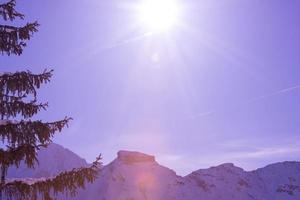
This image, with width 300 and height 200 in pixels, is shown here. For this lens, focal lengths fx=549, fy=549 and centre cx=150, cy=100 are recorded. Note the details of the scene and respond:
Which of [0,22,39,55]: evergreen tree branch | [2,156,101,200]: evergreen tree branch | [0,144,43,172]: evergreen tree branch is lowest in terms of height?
[2,156,101,200]: evergreen tree branch

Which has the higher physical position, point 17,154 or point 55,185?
point 17,154

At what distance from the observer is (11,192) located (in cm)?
1608

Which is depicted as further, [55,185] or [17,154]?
[55,185]

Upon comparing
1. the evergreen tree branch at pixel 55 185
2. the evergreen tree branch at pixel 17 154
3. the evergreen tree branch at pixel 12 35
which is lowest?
the evergreen tree branch at pixel 55 185

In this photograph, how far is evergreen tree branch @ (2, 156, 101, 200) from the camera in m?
16.2

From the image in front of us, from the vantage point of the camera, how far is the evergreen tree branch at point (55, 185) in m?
16.2

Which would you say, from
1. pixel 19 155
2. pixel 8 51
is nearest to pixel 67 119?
pixel 19 155

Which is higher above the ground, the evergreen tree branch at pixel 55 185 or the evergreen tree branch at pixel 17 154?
the evergreen tree branch at pixel 17 154

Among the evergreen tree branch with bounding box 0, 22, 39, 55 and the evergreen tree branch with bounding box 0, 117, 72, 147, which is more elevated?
the evergreen tree branch with bounding box 0, 22, 39, 55

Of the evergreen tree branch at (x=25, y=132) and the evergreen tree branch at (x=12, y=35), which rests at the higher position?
the evergreen tree branch at (x=12, y=35)

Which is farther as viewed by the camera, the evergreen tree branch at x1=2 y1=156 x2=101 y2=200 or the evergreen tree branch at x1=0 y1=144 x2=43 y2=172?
the evergreen tree branch at x1=2 y1=156 x2=101 y2=200

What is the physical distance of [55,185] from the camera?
16359 millimetres

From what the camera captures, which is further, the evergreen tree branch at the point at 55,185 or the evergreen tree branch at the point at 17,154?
the evergreen tree branch at the point at 55,185

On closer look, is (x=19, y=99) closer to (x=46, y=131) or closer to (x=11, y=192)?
Result: (x=46, y=131)
